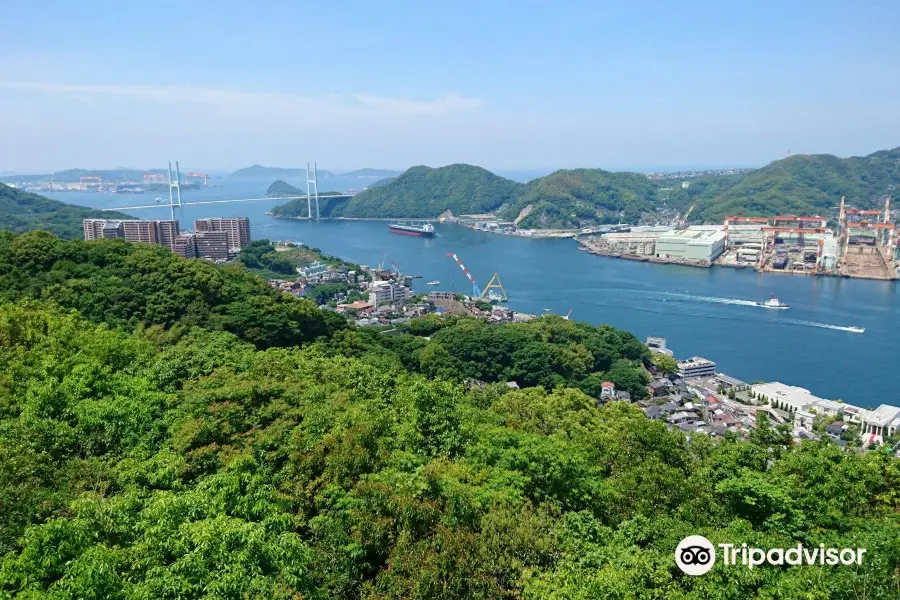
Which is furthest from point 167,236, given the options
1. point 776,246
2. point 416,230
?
point 776,246

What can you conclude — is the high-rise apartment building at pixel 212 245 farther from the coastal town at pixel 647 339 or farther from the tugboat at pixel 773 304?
the tugboat at pixel 773 304

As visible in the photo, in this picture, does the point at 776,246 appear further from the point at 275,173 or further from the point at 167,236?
the point at 275,173

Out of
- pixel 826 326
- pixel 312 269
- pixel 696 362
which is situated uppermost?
pixel 312 269

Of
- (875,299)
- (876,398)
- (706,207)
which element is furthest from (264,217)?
(876,398)

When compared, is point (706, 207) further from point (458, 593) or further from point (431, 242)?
point (458, 593)

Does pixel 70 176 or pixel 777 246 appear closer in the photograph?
pixel 777 246

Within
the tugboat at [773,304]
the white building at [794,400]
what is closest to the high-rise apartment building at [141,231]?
the white building at [794,400]
